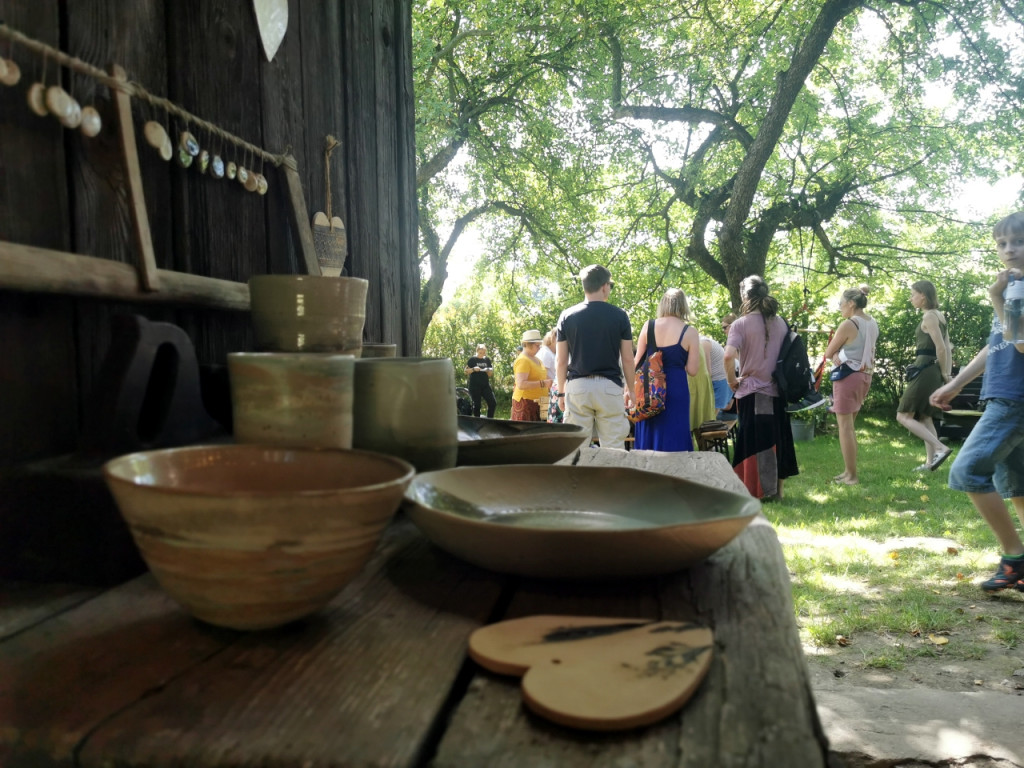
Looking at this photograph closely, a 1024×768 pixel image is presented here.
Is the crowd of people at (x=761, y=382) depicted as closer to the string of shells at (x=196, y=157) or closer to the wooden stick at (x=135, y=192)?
the string of shells at (x=196, y=157)

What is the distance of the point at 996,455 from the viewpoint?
3.29 m

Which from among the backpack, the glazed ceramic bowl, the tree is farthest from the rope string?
the tree

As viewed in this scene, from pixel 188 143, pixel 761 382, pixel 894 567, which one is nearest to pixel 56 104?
pixel 188 143

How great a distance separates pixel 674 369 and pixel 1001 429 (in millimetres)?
2163

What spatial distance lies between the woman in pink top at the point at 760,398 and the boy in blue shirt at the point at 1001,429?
1.73m

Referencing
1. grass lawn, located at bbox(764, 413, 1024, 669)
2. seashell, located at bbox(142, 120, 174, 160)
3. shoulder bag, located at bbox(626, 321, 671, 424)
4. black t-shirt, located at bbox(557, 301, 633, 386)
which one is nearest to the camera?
seashell, located at bbox(142, 120, 174, 160)

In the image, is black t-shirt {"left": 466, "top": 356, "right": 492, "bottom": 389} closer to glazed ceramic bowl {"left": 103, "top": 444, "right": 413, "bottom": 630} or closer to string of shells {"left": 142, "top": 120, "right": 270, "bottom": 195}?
string of shells {"left": 142, "top": 120, "right": 270, "bottom": 195}

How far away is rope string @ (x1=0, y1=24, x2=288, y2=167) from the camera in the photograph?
0.92 metres

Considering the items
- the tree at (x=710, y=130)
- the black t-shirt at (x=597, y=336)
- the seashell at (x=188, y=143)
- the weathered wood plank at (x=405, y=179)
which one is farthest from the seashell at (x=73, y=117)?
the tree at (x=710, y=130)

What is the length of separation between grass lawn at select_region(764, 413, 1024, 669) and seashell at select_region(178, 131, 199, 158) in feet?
Answer: 9.96

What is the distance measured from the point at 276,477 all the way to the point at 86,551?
0.28 metres

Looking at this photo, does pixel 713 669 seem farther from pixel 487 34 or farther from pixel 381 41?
pixel 487 34

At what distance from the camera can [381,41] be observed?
2396 millimetres

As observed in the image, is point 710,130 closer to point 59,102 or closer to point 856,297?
point 856,297
